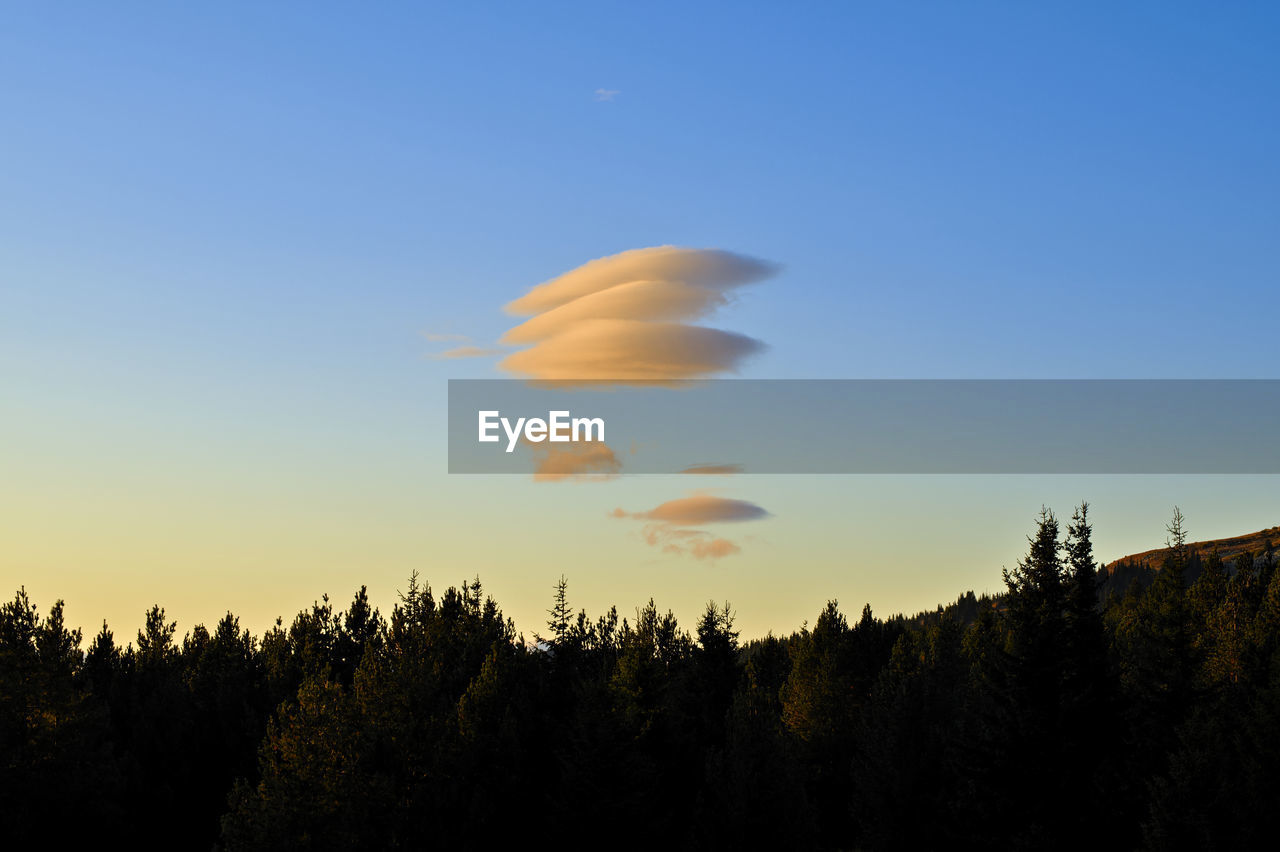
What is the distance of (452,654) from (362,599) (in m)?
31.7

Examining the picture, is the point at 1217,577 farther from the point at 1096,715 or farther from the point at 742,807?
the point at 742,807

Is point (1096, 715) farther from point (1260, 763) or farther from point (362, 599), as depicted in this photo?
point (362, 599)

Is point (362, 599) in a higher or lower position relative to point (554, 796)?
higher

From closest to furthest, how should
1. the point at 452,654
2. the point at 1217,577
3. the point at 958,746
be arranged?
1. the point at 958,746
2. the point at 452,654
3. the point at 1217,577

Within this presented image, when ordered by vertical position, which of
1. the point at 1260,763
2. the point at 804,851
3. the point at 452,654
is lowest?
the point at 804,851

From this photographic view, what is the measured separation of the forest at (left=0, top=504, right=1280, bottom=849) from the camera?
42.4 m

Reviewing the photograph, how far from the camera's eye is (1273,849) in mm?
→ 45938

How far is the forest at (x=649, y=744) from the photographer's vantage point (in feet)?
139

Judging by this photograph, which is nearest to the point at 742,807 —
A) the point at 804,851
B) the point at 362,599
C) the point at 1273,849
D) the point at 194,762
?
the point at 804,851

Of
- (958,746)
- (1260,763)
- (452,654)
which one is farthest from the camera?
(452,654)

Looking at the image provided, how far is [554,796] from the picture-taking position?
55094 mm

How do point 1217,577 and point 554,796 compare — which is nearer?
point 554,796

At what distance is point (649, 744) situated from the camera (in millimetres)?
57125

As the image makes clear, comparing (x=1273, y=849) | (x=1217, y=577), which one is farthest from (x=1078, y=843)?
(x=1217, y=577)
